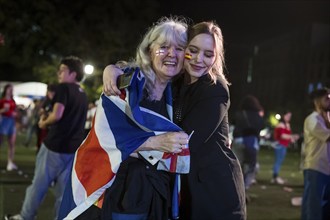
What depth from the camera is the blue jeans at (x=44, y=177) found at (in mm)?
5121

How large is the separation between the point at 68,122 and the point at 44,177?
2.21 ft

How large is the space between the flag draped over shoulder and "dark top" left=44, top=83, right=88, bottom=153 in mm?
2740

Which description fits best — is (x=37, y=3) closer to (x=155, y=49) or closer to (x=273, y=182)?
(x=273, y=182)

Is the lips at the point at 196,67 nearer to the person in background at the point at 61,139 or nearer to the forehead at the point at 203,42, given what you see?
the forehead at the point at 203,42

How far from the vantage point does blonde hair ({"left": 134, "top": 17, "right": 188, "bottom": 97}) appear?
8.85 ft

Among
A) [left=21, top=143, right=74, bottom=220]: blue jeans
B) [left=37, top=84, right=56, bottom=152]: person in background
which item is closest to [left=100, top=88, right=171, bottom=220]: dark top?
[left=21, top=143, right=74, bottom=220]: blue jeans

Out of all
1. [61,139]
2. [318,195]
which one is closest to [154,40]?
[61,139]

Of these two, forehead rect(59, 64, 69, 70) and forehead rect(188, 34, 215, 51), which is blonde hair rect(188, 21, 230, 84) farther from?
forehead rect(59, 64, 69, 70)

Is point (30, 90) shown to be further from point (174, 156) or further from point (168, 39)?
point (174, 156)

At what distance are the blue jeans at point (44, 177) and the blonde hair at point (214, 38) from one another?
111 inches

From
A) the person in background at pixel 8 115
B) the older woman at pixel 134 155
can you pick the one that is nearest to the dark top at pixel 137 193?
the older woman at pixel 134 155

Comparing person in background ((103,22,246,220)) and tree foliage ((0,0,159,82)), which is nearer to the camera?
person in background ((103,22,246,220))

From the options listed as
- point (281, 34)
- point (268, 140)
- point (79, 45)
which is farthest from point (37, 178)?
point (281, 34)

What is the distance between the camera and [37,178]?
5.19 metres
